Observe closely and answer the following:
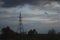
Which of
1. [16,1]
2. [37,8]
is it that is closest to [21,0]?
[16,1]

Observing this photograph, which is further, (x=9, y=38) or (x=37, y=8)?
(x=37, y=8)

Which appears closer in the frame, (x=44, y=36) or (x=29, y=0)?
(x=44, y=36)

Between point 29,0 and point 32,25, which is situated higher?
point 29,0

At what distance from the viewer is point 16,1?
8008 millimetres

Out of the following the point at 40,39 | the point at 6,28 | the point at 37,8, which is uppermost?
the point at 37,8

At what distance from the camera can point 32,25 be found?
7.86 m

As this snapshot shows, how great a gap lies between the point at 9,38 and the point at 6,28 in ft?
1.45

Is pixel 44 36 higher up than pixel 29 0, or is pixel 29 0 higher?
pixel 29 0

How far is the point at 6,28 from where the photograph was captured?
7.71 meters

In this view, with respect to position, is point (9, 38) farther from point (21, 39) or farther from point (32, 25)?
point (32, 25)

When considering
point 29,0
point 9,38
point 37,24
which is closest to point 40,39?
point 37,24

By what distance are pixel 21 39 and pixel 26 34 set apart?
0.29 m

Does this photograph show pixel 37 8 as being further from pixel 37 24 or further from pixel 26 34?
pixel 26 34

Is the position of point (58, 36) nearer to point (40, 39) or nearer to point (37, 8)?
point (40, 39)
